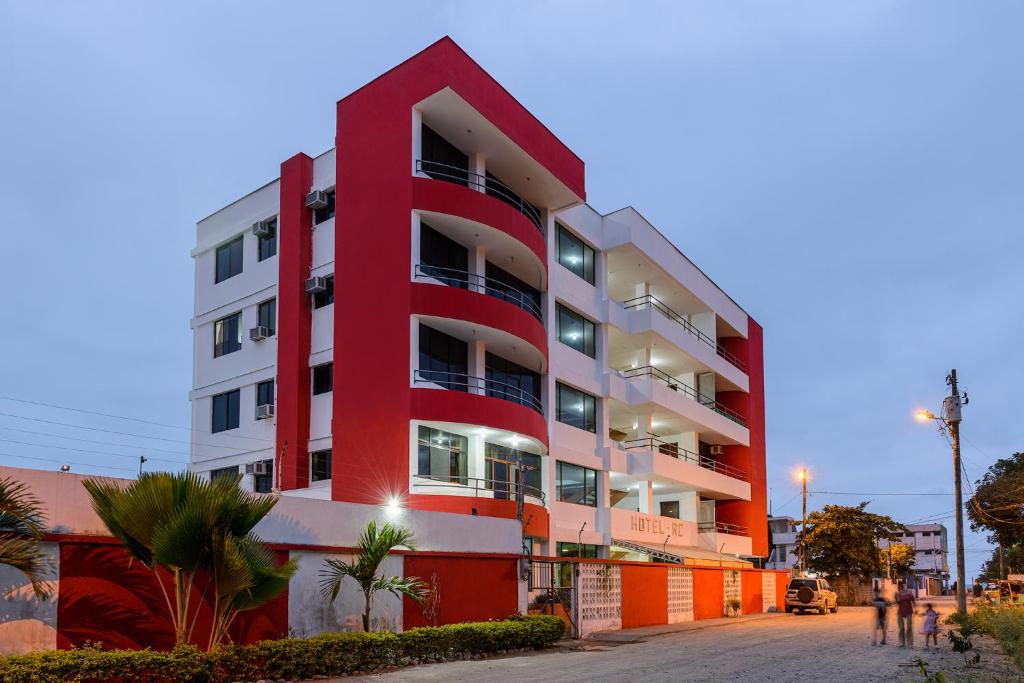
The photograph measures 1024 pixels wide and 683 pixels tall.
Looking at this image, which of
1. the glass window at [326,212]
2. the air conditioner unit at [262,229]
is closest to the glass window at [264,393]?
the air conditioner unit at [262,229]

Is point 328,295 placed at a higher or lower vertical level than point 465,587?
higher

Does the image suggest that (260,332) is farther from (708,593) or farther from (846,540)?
(846,540)

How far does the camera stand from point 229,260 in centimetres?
3850

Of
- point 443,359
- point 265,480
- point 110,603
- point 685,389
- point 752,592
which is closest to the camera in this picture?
point 110,603

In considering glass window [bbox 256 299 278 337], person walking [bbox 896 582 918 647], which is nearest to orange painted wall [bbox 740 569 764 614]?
person walking [bbox 896 582 918 647]

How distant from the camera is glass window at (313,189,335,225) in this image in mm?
34594

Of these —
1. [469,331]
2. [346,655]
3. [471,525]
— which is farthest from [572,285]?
[346,655]

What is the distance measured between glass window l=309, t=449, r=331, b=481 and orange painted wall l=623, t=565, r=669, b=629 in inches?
419

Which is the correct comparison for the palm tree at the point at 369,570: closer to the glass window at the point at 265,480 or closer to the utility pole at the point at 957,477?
the glass window at the point at 265,480

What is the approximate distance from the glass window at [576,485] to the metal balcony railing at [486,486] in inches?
122

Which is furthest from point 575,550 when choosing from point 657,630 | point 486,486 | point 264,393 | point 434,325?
point 264,393

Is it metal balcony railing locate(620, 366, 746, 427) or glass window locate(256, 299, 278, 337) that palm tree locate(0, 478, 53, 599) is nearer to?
glass window locate(256, 299, 278, 337)

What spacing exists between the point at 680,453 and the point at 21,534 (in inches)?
1582

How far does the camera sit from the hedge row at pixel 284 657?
536 inches
